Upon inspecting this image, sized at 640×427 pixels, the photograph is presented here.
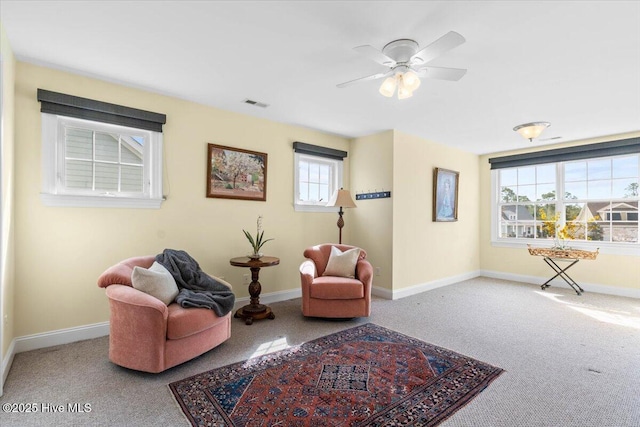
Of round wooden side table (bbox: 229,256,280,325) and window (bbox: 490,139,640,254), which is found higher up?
window (bbox: 490,139,640,254)

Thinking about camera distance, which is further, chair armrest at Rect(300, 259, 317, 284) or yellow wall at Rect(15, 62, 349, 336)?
chair armrest at Rect(300, 259, 317, 284)

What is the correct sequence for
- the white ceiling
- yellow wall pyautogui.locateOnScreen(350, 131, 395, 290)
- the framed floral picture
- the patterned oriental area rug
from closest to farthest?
the patterned oriental area rug, the white ceiling, yellow wall pyautogui.locateOnScreen(350, 131, 395, 290), the framed floral picture

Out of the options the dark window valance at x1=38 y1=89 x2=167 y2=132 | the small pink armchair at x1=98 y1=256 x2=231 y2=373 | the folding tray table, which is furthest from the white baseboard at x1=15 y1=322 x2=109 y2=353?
the folding tray table

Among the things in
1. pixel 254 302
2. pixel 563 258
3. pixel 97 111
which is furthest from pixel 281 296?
pixel 563 258

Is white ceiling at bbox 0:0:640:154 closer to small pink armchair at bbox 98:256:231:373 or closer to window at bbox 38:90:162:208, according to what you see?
window at bbox 38:90:162:208

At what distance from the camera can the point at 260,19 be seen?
7.06ft

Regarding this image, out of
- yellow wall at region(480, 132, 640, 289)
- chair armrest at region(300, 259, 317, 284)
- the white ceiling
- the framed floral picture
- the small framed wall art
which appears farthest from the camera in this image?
the framed floral picture

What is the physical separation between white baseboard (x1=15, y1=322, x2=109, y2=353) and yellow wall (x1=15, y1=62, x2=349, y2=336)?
0.05m

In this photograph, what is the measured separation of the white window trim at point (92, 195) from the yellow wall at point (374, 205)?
9.63ft

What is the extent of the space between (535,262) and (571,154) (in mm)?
1922

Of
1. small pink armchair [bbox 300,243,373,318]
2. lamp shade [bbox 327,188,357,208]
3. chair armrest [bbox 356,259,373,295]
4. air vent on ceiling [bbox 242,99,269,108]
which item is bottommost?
small pink armchair [bbox 300,243,373,318]

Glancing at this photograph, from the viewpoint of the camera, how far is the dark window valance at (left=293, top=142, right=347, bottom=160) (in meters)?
4.59

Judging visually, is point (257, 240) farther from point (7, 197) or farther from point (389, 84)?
point (389, 84)

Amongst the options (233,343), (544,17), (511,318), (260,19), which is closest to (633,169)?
(511,318)
